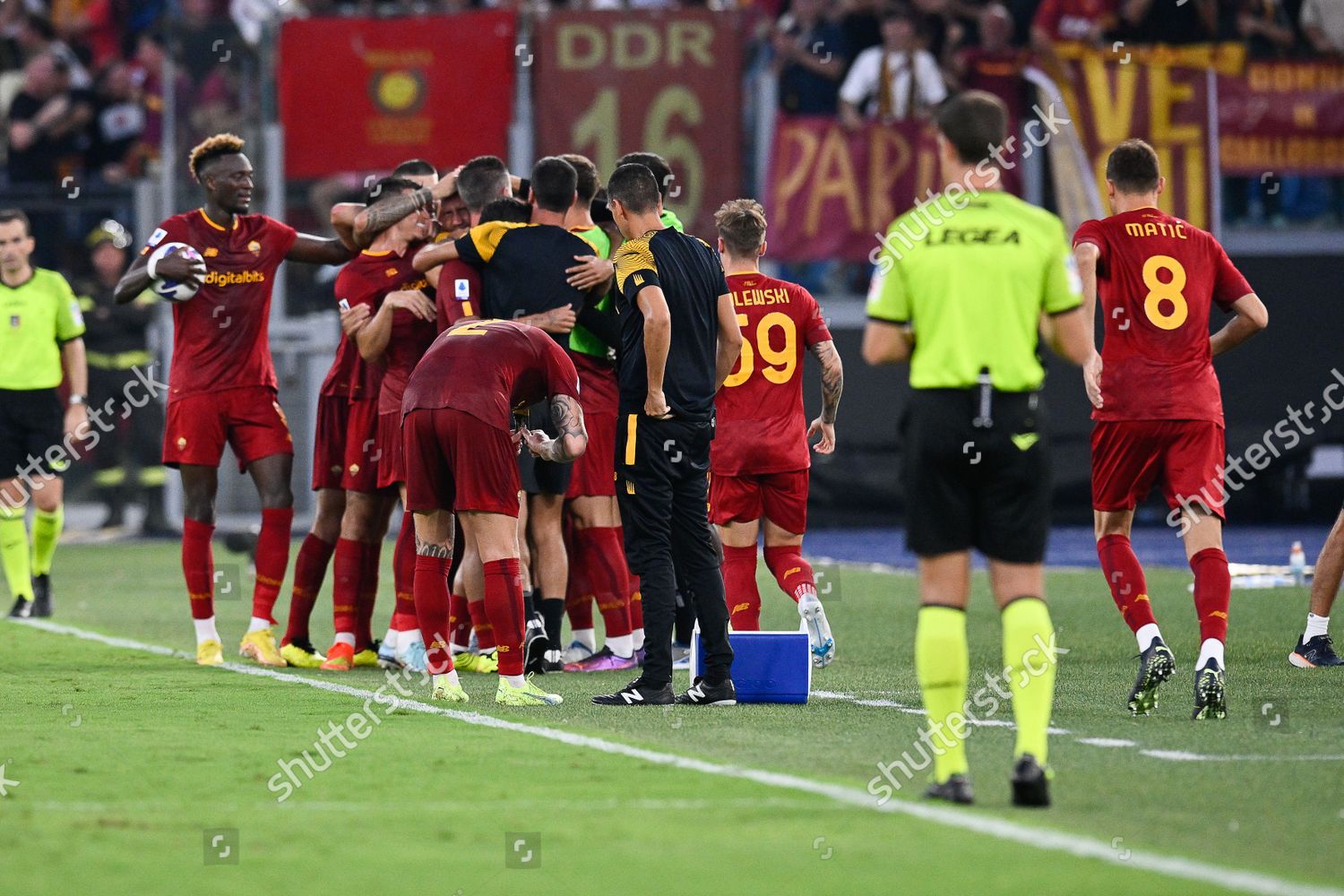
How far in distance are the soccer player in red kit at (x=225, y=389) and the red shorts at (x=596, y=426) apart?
1.44 metres

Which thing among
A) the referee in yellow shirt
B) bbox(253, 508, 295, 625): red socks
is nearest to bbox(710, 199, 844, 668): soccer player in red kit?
bbox(253, 508, 295, 625): red socks

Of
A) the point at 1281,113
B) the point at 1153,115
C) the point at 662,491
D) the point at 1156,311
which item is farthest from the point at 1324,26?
the point at 662,491

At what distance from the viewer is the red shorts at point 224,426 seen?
10.3 m

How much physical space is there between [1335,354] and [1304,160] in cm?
198

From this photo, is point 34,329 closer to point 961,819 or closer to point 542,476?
point 542,476

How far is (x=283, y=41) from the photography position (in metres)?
20.3

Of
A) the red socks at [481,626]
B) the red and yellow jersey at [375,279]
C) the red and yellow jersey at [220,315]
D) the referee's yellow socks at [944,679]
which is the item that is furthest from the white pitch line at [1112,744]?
the red and yellow jersey at [220,315]

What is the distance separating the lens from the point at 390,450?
993cm

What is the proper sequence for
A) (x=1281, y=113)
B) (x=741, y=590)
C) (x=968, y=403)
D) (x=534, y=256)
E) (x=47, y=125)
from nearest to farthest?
(x=968, y=403)
(x=534, y=256)
(x=741, y=590)
(x=1281, y=113)
(x=47, y=125)

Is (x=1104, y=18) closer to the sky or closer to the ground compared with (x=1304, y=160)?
closer to the sky

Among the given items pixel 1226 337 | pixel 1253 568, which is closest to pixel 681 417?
pixel 1226 337

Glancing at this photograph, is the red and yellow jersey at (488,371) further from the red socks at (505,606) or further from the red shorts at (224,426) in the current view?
the red shorts at (224,426)

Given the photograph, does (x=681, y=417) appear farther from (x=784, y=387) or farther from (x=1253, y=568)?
(x=1253, y=568)

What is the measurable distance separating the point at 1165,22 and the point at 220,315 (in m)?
12.7
